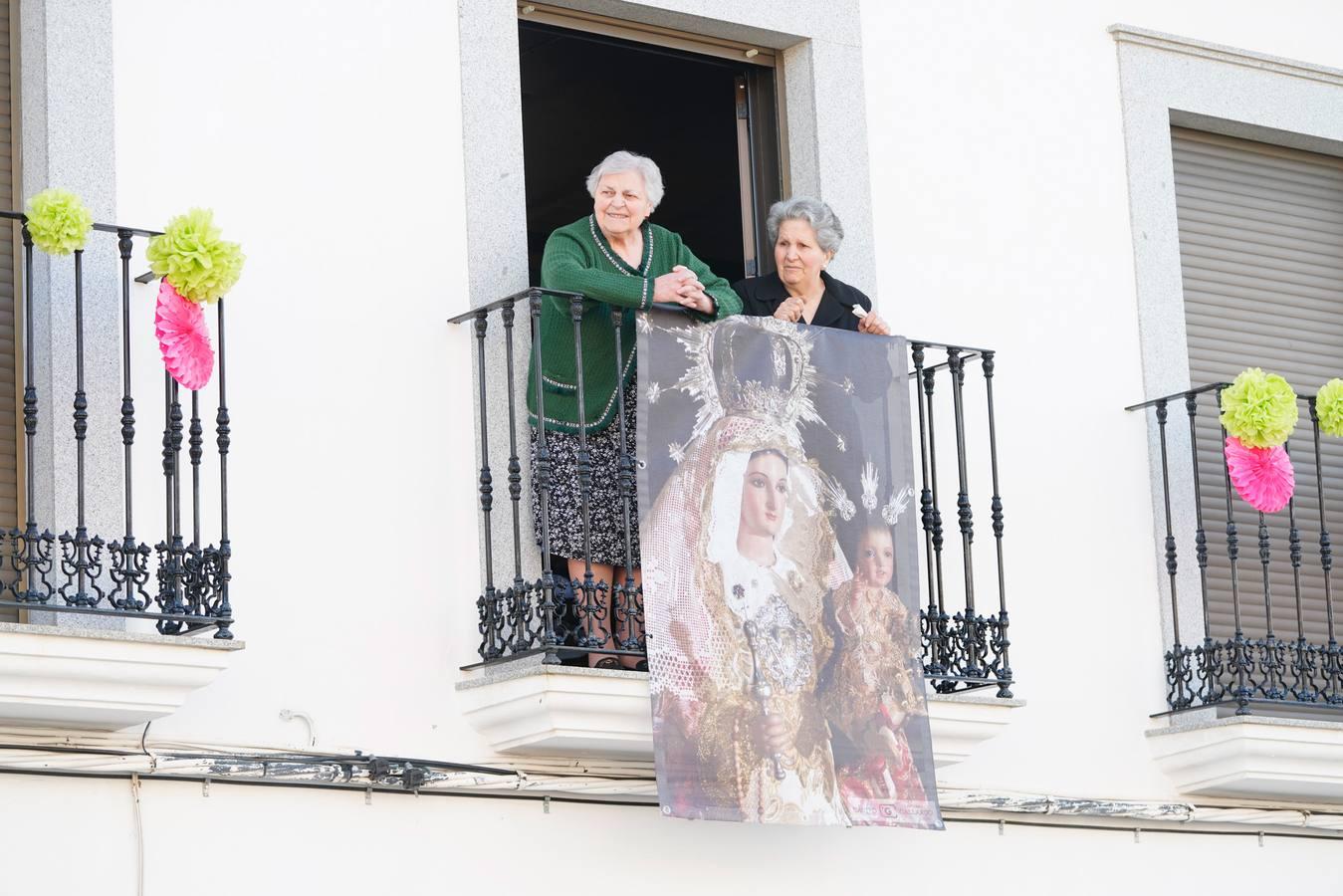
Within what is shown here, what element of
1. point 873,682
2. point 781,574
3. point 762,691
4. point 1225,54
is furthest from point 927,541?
point 1225,54

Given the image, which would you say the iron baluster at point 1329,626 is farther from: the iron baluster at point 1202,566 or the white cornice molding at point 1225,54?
the white cornice molding at point 1225,54

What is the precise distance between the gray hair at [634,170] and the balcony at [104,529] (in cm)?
137

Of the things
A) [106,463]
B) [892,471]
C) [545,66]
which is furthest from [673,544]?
[545,66]

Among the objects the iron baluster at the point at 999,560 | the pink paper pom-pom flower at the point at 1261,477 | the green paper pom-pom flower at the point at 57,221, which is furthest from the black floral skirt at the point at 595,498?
the pink paper pom-pom flower at the point at 1261,477

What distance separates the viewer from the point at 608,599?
24.2ft

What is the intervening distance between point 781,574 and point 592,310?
1.05 m

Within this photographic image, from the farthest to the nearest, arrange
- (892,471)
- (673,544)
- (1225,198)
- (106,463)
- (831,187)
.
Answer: (1225,198)
(831,187)
(892,471)
(673,544)
(106,463)

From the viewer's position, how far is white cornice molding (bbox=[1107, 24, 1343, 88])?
9.34 meters

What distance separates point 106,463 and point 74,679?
29.2 inches

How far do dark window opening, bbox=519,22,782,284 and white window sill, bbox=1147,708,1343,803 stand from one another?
2228mm

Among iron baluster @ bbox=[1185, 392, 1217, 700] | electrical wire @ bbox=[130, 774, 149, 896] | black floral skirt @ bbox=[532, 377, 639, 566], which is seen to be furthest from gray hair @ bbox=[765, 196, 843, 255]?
electrical wire @ bbox=[130, 774, 149, 896]

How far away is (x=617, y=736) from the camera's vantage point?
282 inches

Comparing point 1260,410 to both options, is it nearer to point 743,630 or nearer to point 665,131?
point 743,630

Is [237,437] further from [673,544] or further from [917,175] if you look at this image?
[917,175]
